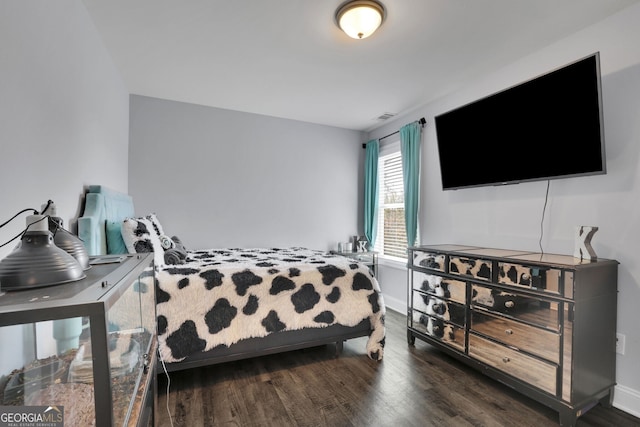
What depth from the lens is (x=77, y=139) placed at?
1.88m

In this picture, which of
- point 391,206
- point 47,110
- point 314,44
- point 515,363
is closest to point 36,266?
point 47,110

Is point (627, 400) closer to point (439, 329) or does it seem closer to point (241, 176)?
point (439, 329)

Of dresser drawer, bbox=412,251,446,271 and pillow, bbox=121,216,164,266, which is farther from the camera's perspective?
dresser drawer, bbox=412,251,446,271

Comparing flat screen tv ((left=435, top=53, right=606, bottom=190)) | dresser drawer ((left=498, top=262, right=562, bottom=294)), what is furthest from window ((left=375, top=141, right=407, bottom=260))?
dresser drawer ((left=498, top=262, right=562, bottom=294))

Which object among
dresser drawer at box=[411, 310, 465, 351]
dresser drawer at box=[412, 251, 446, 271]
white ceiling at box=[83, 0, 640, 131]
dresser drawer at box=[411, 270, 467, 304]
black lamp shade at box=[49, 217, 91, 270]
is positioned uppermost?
white ceiling at box=[83, 0, 640, 131]

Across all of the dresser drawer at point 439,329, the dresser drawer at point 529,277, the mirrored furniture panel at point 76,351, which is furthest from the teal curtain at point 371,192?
the mirrored furniture panel at point 76,351

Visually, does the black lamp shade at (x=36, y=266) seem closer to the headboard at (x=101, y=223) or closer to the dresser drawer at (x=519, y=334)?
the headboard at (x=101, y=223)

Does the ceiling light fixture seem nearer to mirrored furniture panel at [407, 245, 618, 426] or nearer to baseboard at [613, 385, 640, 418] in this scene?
mirrored furniture panel at [407, 245, 618, 426]

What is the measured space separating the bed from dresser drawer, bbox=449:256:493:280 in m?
0.66

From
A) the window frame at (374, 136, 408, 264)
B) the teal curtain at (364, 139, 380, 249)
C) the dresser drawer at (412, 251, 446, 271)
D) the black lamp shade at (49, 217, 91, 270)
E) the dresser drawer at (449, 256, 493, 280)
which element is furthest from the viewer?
the teal curtain at (364, 139, 380, 249)

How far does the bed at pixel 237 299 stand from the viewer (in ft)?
6.84

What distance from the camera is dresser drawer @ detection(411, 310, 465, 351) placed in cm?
244

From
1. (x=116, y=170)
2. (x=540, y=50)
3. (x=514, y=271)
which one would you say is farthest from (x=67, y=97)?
(x=540, y=50)

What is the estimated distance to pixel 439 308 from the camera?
2.64 m
